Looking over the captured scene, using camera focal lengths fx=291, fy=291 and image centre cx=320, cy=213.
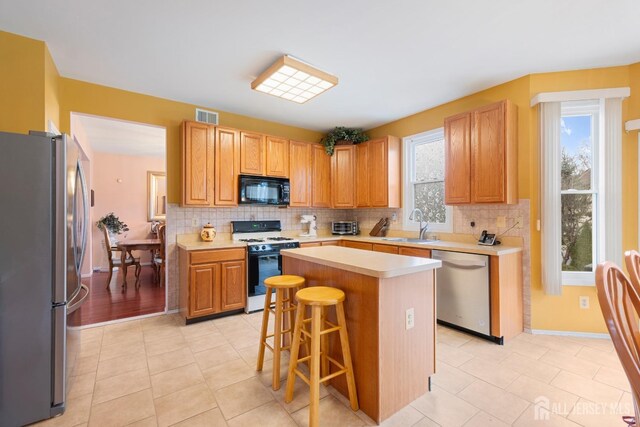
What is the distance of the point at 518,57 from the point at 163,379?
4012mm

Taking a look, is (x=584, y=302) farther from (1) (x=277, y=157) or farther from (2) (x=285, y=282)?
(1) (x=277, y=157)

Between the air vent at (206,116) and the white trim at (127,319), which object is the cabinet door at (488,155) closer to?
the air vent at (206,116)

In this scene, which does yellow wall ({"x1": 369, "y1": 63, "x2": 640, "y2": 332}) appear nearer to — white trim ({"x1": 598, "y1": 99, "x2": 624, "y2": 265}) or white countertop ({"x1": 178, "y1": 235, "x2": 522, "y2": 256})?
white trim ({"x1": 598, "y1": 99, "x2": 624, "y2": 265})

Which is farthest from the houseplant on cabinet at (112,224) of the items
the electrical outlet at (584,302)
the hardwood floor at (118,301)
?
the electrical outlet at (584,302)

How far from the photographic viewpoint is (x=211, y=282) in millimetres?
3352

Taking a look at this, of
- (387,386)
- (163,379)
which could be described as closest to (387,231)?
(387,386)

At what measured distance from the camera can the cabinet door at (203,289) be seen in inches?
127

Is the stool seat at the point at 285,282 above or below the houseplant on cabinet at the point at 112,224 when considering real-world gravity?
below

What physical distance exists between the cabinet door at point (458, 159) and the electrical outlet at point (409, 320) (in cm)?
187

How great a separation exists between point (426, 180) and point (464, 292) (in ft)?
5.65

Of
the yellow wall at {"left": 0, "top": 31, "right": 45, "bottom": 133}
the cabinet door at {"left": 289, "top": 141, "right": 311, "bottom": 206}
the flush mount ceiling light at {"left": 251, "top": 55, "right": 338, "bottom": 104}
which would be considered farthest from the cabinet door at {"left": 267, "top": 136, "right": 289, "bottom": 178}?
the yellow wall at {"left": 0, "top": 31, "right": 45, "bottom": 133}

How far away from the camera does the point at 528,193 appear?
296 cm

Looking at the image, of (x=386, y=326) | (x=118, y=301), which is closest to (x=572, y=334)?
(x=386, y=326)

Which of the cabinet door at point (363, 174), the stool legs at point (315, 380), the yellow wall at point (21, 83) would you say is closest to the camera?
the stool legs at point (315, 380)
